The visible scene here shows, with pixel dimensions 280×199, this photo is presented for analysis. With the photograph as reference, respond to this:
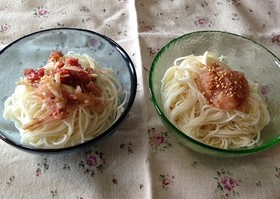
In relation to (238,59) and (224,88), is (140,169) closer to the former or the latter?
(224,88)

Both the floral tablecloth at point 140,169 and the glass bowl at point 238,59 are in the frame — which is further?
the glass bowl at point 238,59

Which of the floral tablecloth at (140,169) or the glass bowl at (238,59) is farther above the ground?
the glass bowl at (238,59)

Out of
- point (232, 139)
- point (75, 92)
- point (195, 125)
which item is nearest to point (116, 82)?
point (75, 92)

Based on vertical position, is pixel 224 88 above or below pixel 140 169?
above

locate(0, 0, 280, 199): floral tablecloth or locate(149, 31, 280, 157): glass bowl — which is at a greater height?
locate(149, 31, 280, 157): glass bowl

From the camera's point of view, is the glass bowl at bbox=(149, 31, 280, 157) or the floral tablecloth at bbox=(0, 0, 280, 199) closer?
the floral tablecloth at bbox=(0, 0, 280, 199)

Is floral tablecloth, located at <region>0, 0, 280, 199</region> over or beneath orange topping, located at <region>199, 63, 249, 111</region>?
beneath

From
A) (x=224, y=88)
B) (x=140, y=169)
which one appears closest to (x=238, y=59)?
(x=224, y=88)

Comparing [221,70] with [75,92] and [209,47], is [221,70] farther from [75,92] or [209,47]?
[75,92]
